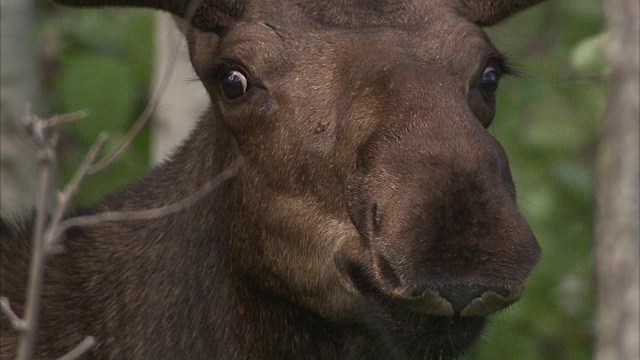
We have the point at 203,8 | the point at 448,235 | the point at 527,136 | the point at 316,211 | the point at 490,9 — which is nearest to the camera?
the point at 448,235

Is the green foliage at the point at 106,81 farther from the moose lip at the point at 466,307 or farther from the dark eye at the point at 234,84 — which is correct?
the moose lip at the point at 466,307

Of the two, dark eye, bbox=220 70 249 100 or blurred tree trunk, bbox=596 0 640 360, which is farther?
dark eye, bbox=220 70 249 100

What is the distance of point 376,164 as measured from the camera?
17.7 ft

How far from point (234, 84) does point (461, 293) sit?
1.38 m

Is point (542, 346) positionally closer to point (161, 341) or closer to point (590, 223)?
point (590, 223)

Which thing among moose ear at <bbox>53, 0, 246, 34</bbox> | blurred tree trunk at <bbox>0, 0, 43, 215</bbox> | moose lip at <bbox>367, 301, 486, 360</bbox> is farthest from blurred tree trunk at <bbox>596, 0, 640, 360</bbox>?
blurred tree trunk at <bbox>0, 0, 43, 215</bbox>

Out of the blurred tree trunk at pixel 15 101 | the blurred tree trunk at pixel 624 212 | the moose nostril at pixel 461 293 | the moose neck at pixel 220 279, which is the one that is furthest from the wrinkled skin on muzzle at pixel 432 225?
the blurred tree trunk at pixel 15 101

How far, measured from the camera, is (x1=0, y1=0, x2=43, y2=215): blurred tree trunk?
28.4 ft

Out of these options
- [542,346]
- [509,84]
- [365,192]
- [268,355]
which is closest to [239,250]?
[268,355]

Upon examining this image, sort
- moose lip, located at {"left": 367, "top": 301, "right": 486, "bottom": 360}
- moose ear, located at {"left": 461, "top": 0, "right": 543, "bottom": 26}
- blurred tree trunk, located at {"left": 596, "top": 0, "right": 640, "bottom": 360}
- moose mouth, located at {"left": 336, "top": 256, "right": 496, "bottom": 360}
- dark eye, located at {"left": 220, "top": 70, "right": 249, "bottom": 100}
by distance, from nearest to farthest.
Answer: blurred tree trunk, located at {"left": 596, "top": 0, "right": 640, "bottom": 360} → moose mouth, located at {"left": 336, "top": 256, "right": 496, "bottom": 360} → moose lip, located at {"left": 367, "top": 301, "right": 486, "bottom": 360} → dark eye, located at {"left": 220, "top": 70, "right": 249, "bottom": 100} → moose ear, located at {"left": 461, "top": 0, "right": 543, "bottom": 26}

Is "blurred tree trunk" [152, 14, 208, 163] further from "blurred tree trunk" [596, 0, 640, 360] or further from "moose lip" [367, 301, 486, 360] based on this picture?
"blurred tree trunk" [596, 0, 640, 360]

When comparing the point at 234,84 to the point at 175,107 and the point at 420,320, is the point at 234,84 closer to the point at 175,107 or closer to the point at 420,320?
the point at 420,320

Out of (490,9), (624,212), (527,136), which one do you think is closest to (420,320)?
(624,212)

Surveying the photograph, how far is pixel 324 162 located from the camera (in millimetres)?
5684
